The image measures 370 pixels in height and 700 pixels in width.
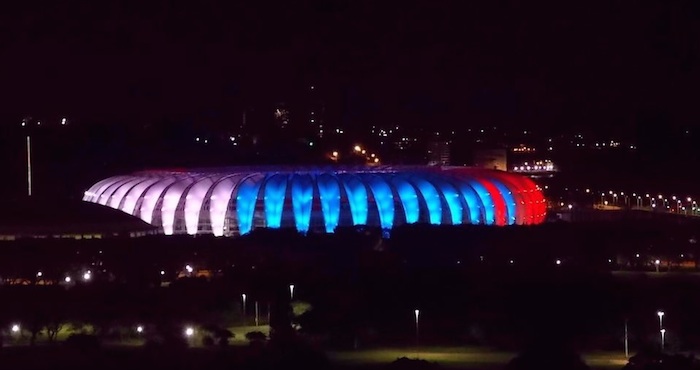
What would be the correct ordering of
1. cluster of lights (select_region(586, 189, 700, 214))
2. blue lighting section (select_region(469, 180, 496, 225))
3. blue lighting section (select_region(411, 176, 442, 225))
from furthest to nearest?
cluster of lights (select_region(586, 189, 700, 214)) → blue lighting section (select_region(469, 180, 496, 225)) → blue lighting section (select_region(411, 176, 442, 225))

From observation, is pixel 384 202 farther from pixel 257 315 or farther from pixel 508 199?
pixel 257 315

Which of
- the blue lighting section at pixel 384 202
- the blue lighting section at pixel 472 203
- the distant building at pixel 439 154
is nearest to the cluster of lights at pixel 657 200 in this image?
the distant building at pixel 439 154

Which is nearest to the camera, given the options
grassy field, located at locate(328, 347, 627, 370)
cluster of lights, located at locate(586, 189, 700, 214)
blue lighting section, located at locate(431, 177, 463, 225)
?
grassy field, located at locate(328, 347, 627, 370)

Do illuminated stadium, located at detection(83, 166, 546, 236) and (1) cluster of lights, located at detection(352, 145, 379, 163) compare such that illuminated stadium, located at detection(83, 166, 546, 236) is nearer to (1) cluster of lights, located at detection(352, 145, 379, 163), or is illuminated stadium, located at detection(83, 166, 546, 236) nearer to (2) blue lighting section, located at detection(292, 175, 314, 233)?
(2) blue lighting section, located at detection(292, 175, 314, 233)

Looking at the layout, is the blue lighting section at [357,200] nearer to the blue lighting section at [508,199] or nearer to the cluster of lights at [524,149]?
the blue lighting section at [508,199]

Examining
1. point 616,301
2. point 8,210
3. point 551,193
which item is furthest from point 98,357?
point 551,193

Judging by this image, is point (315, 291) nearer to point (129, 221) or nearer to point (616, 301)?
point (616, 301)

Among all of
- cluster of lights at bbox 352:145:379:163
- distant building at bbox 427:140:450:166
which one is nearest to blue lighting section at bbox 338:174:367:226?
cluster of lights at bbox 352:145:379:163
